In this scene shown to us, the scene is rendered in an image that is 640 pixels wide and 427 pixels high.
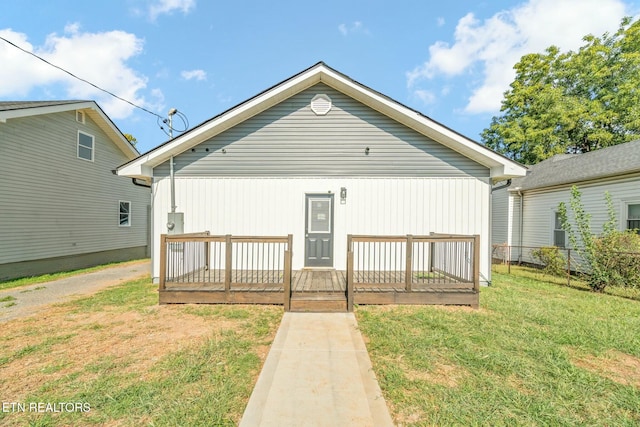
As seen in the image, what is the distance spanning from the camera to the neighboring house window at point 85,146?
1023 centimetres

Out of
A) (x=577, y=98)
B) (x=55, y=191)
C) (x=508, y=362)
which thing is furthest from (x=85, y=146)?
(x=577, y=98)

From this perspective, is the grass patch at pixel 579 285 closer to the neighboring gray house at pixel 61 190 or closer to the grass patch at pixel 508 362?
the grass patch at pixel 508 362

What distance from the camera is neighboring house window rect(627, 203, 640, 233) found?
7.84 meters

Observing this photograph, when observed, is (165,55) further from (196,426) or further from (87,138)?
(196,426)

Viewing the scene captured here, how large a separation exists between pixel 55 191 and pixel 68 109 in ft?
9.58

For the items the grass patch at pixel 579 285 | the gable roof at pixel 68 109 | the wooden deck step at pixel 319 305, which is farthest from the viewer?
the gable roof at pixel 68 109

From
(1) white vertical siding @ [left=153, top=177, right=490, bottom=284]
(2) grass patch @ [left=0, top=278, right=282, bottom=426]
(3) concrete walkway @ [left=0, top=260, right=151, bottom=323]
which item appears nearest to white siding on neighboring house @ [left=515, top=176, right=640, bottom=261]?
(1) white vertical siding @ [left=153, top=177, right=490, bottom=284]

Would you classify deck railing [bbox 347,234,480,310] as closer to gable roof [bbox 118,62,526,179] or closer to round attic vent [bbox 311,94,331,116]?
gable roof [bbox 118,62,526,179]

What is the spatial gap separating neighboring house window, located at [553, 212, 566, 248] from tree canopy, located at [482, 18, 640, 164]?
34.8ft

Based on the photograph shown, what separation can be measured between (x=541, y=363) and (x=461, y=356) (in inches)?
34.2

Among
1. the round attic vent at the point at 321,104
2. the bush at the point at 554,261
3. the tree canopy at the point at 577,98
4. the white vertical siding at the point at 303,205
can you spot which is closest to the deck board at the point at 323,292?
the white vertical siding at the point at 303,205

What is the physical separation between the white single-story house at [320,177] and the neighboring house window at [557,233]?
585cm

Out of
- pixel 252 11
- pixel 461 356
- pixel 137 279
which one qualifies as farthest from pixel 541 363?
pixel 252 11

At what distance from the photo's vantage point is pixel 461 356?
3.20 metres
